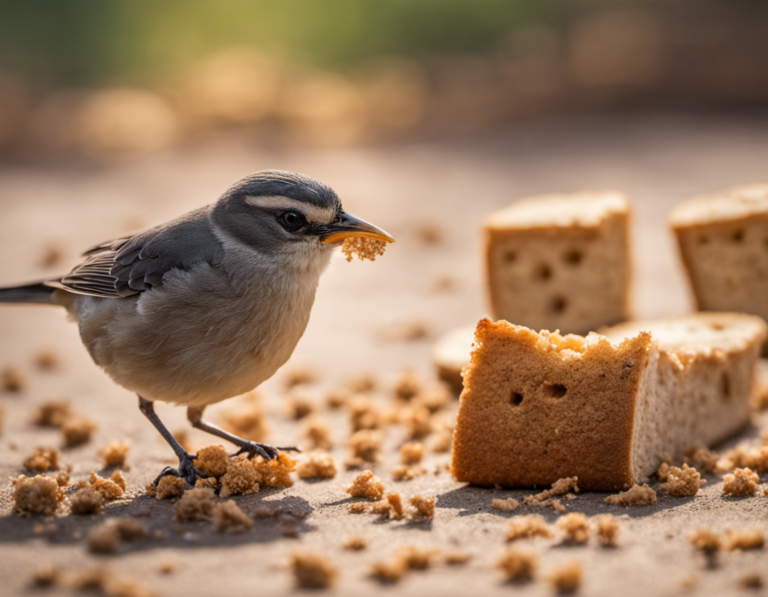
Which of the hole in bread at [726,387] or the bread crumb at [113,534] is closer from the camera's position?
the bread crumb at [113,534]

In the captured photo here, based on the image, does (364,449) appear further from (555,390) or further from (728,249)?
(728,249)

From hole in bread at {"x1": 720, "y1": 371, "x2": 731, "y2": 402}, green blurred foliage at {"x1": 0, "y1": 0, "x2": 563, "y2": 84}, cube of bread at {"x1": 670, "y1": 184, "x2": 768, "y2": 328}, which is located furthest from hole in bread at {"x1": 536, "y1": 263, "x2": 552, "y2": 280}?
green blurred foliage at {"x1": 0, "y1": 0, "x2": 563, "y2": 84}

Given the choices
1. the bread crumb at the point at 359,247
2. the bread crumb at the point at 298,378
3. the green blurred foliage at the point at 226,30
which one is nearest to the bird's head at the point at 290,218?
the bread crumb at the point at 359,247

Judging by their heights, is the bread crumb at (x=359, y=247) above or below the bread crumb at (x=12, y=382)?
above

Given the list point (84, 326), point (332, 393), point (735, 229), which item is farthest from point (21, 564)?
point (735, 229)

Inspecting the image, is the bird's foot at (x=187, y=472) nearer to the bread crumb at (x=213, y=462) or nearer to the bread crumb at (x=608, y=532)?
the bread crumb at (x=213, y=462)

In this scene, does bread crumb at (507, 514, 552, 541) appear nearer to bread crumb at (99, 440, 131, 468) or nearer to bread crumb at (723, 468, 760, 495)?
bread crumb at (723, 468, 760, 495)
